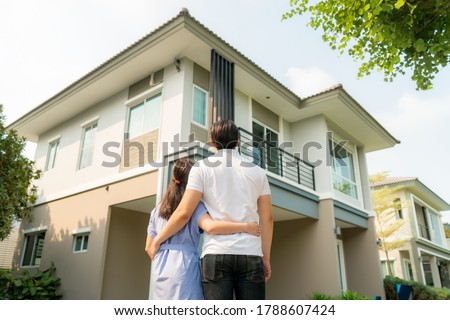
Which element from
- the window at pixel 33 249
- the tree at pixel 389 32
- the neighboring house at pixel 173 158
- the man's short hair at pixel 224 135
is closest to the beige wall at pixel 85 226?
the neighboring house at pixel 173 158

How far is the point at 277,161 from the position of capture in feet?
35.1

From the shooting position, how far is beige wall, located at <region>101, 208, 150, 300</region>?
8682 millimetres

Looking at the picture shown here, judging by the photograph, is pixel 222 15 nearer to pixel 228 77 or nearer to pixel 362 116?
pixel 228 77

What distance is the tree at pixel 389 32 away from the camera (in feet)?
17.9

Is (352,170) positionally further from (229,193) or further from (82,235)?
(229,193)

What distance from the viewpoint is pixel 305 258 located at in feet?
34.1

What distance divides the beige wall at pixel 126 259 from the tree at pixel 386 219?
1366cm

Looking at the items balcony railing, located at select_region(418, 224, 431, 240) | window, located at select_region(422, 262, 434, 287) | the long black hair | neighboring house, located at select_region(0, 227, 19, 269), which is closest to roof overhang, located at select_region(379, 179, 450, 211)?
balcony railing, located at select_region(418, 224, 431, 240)

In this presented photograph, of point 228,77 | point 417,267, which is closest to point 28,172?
point 228,77

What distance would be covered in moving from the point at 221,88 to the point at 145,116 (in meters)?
2.22

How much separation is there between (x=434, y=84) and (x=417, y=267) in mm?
14851

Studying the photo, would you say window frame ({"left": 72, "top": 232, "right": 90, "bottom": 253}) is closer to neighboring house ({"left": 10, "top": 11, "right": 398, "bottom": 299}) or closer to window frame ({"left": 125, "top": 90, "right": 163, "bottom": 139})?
neighboring house ({"left": 10, "top": 11, "right": 398, "bottom": 299})

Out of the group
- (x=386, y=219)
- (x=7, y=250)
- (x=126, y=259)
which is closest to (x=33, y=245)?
(x=126, y=259)

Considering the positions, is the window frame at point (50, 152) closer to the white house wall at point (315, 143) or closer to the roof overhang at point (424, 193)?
the white house wall at point (315, 143)
